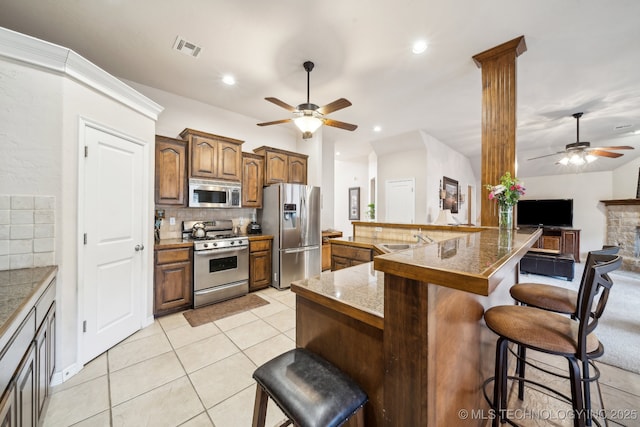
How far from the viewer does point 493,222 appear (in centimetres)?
251

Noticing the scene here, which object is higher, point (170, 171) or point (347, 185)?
point (347, 185)

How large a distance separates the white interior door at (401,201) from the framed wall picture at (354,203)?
67.8 inches

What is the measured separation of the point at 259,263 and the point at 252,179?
1.44 m

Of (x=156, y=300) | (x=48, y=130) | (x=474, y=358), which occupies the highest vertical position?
(x=48, y=130)

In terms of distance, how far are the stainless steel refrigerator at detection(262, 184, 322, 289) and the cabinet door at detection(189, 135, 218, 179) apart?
965mm

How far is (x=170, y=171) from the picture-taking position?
10.5 feet

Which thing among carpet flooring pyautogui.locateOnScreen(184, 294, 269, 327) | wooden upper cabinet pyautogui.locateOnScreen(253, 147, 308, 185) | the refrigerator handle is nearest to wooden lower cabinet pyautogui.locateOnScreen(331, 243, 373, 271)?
the refrigerator handle

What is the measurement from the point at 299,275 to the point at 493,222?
292 centimetres

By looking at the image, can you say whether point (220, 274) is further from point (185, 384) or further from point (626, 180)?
point (626, 180)

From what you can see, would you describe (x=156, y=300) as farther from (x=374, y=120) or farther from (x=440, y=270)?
(x=374, y=120)

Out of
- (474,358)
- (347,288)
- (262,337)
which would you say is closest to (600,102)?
(474,358)

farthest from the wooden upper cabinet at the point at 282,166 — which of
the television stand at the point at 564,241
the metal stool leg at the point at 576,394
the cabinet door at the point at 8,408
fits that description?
the television stand at the point at 564,241

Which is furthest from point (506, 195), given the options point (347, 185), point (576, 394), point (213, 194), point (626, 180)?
point (626, 180)

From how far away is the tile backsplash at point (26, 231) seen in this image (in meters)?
1.63
